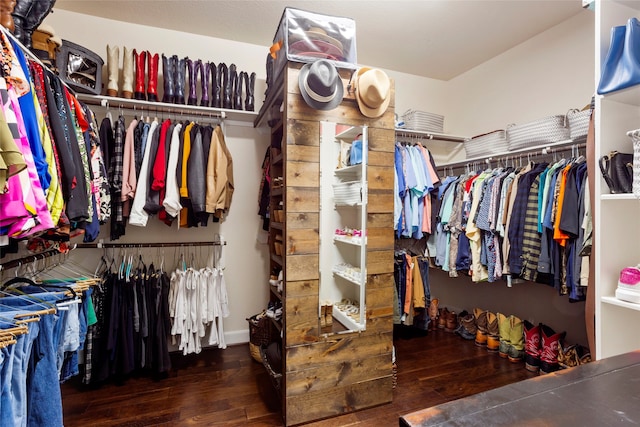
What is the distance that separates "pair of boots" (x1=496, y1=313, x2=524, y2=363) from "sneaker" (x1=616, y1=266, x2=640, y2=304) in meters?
1.45

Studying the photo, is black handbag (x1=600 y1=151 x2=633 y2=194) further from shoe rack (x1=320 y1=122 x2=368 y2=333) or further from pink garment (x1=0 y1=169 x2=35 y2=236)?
pink garment (x1=0 y1=169 x2=35 y2=236)

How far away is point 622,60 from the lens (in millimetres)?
1317

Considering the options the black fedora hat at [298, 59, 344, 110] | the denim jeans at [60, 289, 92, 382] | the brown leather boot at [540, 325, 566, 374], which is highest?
the black fedora hat at [298, 59, 344, 110]

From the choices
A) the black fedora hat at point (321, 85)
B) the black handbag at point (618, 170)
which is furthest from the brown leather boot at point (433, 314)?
the black fedora hat at point (321, 85)

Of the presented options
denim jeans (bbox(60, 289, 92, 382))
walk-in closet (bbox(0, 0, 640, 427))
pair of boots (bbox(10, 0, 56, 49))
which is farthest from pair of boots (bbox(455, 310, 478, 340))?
pair of boots (bbox(10, 0, 56, 49))

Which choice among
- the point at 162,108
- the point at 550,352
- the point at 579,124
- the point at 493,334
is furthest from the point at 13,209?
the point at 493,334

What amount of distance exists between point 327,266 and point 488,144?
6.66 ft

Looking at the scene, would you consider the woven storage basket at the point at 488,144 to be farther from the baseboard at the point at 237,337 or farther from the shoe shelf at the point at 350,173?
the baseboard at the point at 237,337

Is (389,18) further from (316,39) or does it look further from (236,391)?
(236,391)

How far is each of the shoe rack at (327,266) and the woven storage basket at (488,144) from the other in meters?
1.40

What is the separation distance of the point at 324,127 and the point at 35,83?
1312 mm

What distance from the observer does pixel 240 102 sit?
267cm

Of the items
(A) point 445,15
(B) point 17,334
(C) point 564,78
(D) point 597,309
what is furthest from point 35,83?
(C) point 564,78

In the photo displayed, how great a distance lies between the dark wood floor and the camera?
6.13ft
